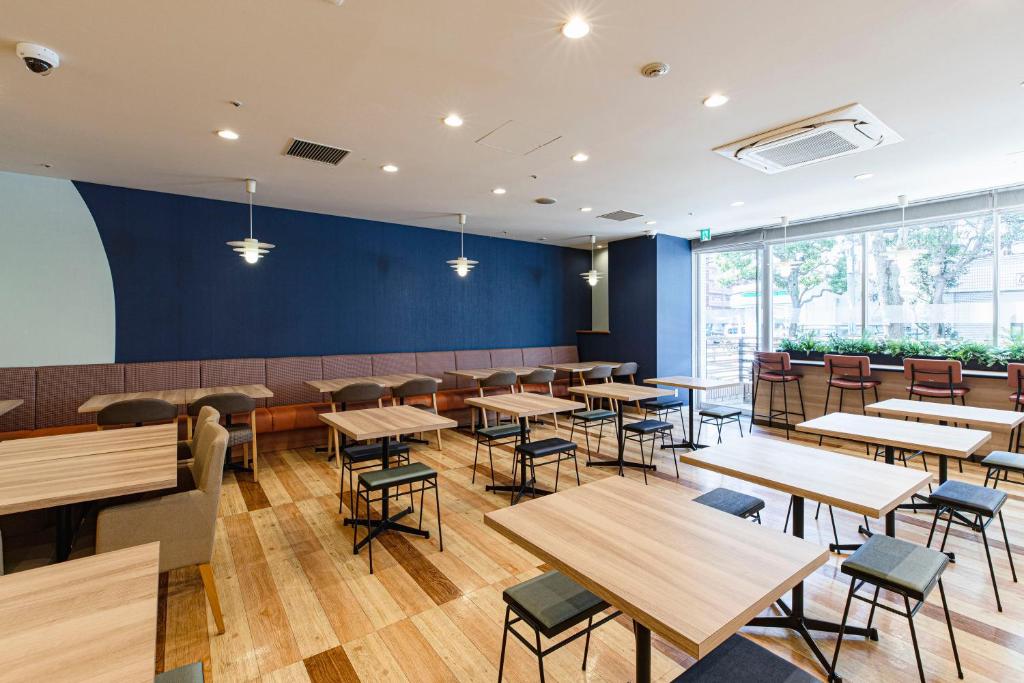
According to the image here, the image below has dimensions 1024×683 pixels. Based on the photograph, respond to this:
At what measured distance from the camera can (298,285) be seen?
595 centimetres

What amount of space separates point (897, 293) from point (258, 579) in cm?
740

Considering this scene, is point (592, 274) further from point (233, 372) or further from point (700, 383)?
point (233, 372)

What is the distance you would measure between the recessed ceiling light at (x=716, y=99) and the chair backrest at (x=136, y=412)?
4.64 meters

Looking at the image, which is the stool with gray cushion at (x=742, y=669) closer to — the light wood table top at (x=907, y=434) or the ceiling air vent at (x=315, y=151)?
the light wood table top at (x=907, y=434)

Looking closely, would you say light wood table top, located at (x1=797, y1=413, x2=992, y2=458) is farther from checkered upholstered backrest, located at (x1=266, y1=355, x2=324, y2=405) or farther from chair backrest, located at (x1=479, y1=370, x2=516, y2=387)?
checkered upholstered backrest, located at (x1=266, y1=355, x2=324, y2=405)

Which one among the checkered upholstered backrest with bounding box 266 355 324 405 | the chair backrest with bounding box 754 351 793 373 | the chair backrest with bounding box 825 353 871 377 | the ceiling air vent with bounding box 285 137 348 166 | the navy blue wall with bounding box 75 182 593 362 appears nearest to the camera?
the ceiling air vent with bounding box 285 137 348 166

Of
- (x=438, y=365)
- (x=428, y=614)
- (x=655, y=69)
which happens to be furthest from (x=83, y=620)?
(x=438, y=365)

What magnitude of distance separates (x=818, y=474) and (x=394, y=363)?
5.40m

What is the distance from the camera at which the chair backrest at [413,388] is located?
501 cm

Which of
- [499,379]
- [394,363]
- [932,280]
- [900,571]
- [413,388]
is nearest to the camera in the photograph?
[900,571]

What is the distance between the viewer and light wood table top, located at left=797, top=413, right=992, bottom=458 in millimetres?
2418

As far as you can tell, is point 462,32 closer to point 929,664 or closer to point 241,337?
point 929,664

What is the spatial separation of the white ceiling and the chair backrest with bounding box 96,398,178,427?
204cm

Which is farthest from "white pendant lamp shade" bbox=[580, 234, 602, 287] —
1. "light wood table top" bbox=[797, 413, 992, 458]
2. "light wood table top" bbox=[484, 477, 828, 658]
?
"light wood table top" bbox=[484, 477, 828, 658]
